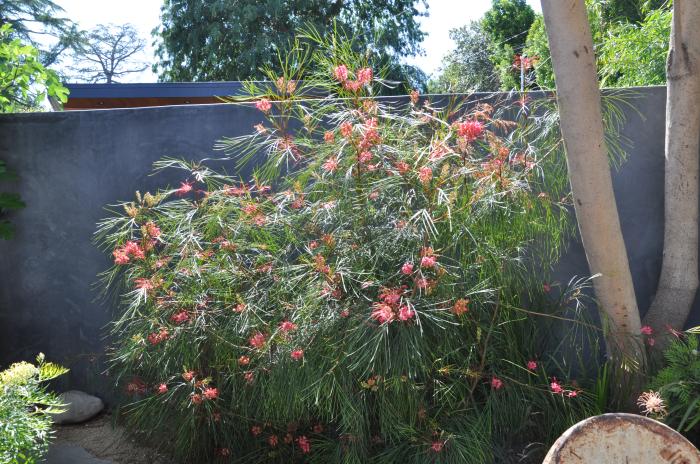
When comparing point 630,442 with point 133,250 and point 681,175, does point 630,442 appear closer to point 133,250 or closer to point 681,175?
point 681,175

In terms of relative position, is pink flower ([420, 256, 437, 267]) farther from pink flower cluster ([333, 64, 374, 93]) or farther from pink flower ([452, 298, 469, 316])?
pink flower cluster ([333, 64, 374, 93])

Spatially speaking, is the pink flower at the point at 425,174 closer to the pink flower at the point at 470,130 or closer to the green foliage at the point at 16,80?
the pink flower at the point at 470,130

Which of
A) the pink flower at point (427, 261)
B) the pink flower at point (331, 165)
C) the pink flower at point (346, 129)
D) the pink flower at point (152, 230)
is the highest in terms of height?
the pink flower at point (346, 129)

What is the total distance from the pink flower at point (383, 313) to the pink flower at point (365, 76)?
1.14 metres

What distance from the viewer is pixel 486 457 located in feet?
12.9

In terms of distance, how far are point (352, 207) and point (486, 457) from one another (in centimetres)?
137

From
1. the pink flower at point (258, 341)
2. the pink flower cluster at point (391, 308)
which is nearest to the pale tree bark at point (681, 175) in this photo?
the pink flower cluster at point (391, 308)

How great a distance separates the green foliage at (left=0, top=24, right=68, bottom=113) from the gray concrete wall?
0.62 feet

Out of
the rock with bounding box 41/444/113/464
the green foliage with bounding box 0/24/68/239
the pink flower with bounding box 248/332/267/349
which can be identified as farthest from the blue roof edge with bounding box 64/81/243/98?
the pink flower with bounding box 248/332/267/349

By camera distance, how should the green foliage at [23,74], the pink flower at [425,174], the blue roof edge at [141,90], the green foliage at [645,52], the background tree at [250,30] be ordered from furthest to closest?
the background tree at [250,30] < the blue roof edge at [141,90] < the green foliage at [645,52] < the green foliage at [23,74] < the pink flower at [425,174]

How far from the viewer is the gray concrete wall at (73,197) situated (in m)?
5.62

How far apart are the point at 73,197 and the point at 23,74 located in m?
0.90

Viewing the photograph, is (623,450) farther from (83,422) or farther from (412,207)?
(83,422)

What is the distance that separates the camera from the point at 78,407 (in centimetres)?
567
